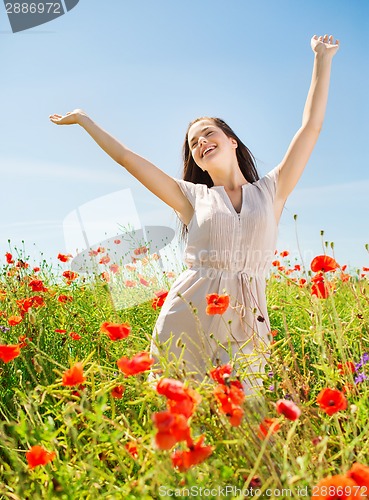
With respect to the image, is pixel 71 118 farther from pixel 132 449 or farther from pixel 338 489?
pixel 338 489

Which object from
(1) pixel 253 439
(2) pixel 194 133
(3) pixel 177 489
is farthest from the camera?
(2) pixel 194 133

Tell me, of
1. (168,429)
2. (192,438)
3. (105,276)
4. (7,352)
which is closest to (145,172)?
(7,352)

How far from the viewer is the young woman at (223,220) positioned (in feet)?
7.61

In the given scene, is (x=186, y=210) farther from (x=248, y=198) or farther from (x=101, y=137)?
(x=101, y=137)

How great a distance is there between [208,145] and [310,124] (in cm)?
50

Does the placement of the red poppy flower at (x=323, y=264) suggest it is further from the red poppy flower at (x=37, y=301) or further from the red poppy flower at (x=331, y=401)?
the red poppy flower at (x=37, y=301)

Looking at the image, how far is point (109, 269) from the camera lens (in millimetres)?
4633

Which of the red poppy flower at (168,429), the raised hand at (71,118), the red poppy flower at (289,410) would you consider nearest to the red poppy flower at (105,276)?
the raised hand at (71,118)

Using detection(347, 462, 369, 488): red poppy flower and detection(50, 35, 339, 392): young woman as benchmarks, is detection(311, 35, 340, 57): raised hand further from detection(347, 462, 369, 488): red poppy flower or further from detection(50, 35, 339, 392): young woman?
detection(347, 462, 369, 488): red poppy flower

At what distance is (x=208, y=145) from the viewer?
2.72 meters

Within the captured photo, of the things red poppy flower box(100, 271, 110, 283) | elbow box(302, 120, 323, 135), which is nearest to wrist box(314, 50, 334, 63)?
elbow box(302, 120, 323, 135)

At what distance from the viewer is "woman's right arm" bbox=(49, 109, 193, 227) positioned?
102 inches

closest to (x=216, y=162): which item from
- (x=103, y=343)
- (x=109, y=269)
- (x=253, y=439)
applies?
(x=103, y=343)

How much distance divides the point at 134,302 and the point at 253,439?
10.1 feet
